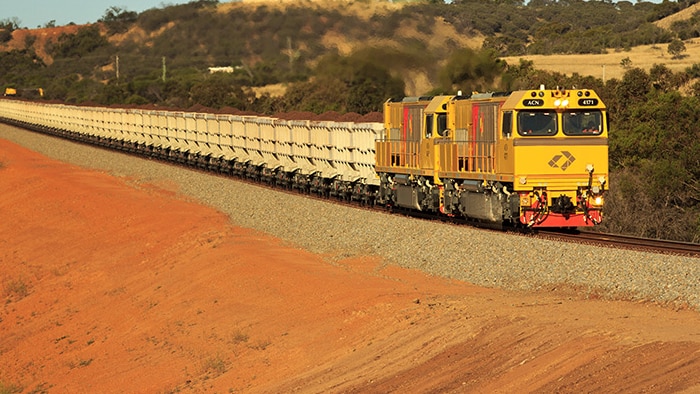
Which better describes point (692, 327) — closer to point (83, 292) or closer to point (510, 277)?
point (510, 277)

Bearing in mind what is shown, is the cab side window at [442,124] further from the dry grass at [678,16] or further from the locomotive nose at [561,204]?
the dry grass at [678,16]

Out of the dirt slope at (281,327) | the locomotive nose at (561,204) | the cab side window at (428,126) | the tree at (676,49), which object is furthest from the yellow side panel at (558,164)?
the tree at (676,49)

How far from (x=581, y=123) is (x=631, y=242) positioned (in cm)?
322

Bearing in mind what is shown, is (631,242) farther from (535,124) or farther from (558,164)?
(535,124)

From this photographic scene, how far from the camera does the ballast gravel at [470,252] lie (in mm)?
17031

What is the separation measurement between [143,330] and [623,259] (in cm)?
917

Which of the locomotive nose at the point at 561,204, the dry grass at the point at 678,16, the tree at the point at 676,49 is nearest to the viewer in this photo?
the locomotive nose at the point at 561,204

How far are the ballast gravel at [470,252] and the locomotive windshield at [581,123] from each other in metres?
2.91

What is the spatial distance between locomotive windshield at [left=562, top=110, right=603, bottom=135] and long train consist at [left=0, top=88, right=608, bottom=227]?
0.02m

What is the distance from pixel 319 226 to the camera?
2769 cm

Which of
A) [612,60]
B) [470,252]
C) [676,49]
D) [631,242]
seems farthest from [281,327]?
[676,49]

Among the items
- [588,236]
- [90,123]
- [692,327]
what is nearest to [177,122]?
[90,123]

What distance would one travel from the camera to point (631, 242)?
22312 mm

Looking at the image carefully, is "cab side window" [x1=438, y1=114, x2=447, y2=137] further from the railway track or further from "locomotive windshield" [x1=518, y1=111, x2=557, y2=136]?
the railway track
